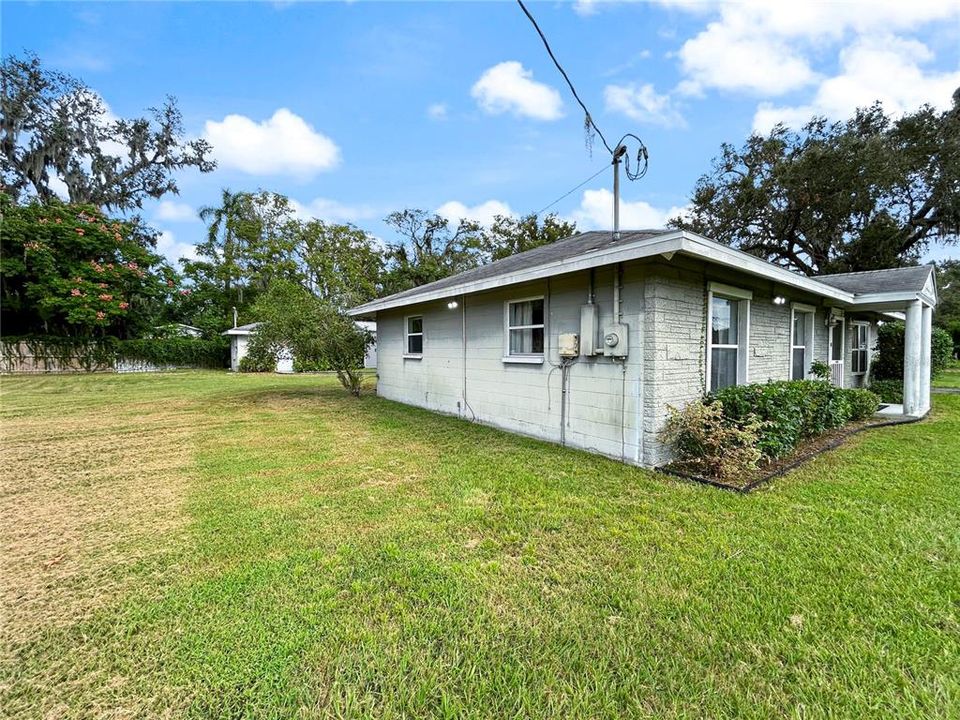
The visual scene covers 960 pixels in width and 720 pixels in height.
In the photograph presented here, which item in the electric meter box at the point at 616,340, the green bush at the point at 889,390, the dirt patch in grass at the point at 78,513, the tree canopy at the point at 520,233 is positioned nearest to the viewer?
the dirt patch in grass at the point at 78,513

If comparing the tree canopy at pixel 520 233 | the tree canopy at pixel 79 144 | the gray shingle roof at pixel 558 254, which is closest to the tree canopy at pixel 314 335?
the gray shingle roof at pixel 558 254

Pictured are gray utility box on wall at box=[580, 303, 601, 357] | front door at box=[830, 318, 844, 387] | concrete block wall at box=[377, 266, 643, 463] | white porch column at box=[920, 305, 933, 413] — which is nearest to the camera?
concrete block wall at box=[377, 266, 643, 463]

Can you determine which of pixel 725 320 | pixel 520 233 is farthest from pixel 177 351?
pixel 725 320

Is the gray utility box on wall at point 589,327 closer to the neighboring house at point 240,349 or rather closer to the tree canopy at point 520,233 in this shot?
the neighboring house at point 240,349

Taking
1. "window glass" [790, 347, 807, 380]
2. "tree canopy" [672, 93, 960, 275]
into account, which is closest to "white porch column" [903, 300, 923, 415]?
"window glass" [790, 347, 807, 380]

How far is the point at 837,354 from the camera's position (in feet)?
32.4

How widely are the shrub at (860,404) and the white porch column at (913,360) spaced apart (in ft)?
1.97

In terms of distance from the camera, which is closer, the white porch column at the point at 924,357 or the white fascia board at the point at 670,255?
the white fascia board at the point at 670,255

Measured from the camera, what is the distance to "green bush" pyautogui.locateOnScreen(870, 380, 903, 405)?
10359 mm

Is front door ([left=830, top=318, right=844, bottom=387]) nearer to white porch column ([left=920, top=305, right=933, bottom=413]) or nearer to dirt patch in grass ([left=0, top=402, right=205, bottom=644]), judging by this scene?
white porch column ([left=920, top=305, right=933, bottom=413])

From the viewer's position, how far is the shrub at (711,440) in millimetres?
4562

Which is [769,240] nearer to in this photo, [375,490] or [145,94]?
[375,490]

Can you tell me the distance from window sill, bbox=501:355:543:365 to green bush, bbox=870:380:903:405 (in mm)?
9716

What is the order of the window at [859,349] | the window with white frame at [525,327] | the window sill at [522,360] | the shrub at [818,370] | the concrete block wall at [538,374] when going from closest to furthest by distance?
1. the concrete block wall at [538,374]
2. the window sill at [522,360]
3. the window with white frame at [525,327]
4. the shrub at [818,370]
5. the window at [859,349]
